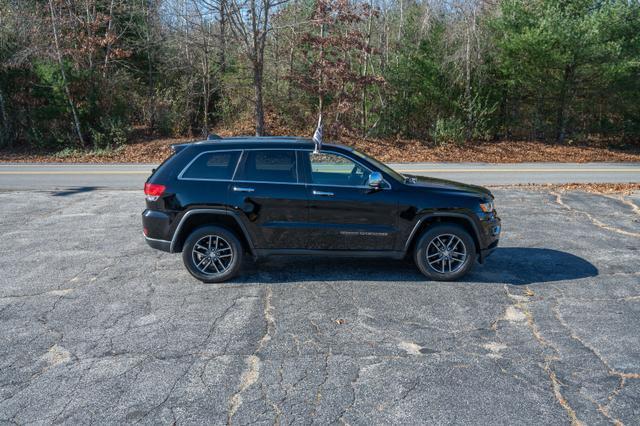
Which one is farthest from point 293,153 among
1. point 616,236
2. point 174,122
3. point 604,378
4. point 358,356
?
point 174,122

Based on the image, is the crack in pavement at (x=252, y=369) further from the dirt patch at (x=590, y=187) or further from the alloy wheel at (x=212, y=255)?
the dirt patch at (x=590, y=187)

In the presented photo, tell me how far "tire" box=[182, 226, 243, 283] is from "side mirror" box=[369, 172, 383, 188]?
68.0 inches

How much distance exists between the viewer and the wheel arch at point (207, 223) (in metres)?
5.89

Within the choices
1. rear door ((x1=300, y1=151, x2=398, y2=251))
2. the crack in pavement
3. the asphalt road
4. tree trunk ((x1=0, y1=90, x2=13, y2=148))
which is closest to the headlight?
rear door ((x1=300, y1=151, x2=398, y2=251))

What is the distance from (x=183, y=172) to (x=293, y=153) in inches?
52.8

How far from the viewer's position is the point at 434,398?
12.1ft

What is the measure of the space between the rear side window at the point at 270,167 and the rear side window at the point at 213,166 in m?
0.14

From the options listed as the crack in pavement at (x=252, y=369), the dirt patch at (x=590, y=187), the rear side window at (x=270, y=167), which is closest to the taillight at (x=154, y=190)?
the rear side window at (x=270, y=167)

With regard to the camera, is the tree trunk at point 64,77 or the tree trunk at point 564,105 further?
the tree trunk at point 564,105

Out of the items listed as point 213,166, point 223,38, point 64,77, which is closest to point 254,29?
point 223,38

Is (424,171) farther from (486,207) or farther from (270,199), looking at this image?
(270,199)

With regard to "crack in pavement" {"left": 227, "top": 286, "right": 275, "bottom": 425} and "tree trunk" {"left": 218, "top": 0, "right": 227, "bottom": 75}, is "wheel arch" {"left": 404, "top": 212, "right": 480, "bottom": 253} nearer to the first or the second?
"crack in pavement" {"left": 227, "top": 286, "right": 275, "bottom": 425}

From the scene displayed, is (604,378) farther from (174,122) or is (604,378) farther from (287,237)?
(174,122)

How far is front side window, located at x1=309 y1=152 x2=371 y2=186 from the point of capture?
603 cm
